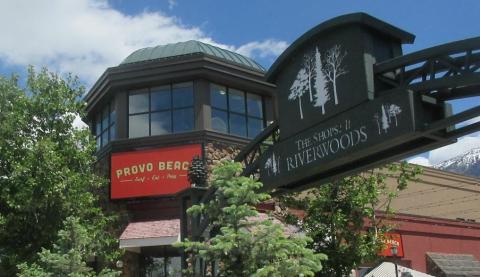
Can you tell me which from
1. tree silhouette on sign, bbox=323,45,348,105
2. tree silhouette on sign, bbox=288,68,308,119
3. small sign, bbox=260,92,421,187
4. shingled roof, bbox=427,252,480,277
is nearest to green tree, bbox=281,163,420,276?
small sign, bbox=260,92,421,187

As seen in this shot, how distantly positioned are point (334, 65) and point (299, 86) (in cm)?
102

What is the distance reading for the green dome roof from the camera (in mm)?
22984

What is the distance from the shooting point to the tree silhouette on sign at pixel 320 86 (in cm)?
1010

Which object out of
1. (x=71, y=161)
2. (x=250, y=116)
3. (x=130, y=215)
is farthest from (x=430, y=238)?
(x=71, y=161)

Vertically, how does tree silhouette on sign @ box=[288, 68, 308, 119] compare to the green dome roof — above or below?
below

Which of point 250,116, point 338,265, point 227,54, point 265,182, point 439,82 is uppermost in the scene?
point 227,54

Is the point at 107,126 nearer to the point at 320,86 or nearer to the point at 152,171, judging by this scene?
the point at 152,171

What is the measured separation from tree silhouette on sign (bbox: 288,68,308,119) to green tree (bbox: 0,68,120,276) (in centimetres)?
983

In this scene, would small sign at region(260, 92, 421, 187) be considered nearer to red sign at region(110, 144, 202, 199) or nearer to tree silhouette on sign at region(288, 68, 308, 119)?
tree silhouette on sign at region(288, 68, 308, 119)

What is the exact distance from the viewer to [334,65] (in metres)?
9.91

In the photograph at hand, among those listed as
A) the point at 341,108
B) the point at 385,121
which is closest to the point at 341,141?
the point at 341,108

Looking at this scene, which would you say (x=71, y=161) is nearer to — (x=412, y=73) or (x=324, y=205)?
(x=324, y=205)

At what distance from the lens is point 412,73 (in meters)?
9.12

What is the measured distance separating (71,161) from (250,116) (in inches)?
270
